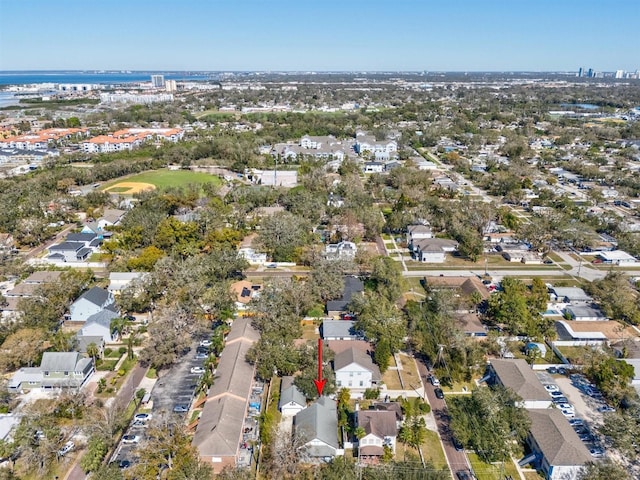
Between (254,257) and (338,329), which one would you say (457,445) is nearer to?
(338,329)

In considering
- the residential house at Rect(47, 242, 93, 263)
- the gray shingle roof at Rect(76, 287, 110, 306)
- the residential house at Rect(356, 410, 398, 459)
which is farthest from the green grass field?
the residential house at Rect(356, 410, 398, 459)

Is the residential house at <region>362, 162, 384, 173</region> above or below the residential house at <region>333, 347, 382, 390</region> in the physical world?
above

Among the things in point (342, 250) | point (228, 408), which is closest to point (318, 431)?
point (228, 408)

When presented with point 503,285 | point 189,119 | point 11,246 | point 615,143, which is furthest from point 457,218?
point 189,119

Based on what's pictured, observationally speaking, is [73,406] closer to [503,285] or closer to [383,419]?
[383,419]

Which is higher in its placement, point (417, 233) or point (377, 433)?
point (417, 233)

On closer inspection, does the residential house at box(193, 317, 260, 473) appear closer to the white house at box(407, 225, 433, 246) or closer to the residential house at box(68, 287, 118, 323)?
the residential house at box(68, 287, 118, 323)

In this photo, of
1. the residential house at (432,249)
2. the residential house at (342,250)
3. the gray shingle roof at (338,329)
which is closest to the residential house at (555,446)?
the gray shingle roof at (338,329)

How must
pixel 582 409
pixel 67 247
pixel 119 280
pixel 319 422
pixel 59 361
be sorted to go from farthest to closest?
pixel 67 247 → pixel 119 280 → pixel 59 361 → pixel 582 409 → pixel 319 422

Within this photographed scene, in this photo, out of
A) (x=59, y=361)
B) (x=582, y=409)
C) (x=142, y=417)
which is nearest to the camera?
(x=142, y=417)
